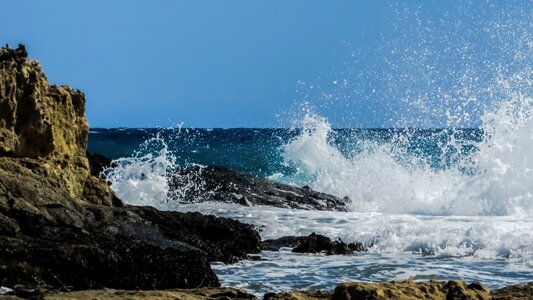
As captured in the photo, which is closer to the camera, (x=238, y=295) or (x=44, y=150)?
(x=238, y=295)

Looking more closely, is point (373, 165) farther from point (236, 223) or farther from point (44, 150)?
point (44, 150)

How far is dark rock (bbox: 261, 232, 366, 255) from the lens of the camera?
1023 centimetres

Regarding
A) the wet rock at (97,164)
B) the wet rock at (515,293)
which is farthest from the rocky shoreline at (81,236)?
the wet rock at (97,164)

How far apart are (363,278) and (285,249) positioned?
2.24 metres

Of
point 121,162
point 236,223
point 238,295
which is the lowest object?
point 238,295

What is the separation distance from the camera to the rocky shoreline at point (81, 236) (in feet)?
15.8

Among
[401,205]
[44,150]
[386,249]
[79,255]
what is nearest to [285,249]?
[386,249]

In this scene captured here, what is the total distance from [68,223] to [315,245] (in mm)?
3746

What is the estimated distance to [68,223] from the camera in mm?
7441

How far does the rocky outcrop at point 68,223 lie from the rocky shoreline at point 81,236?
11 millimetres

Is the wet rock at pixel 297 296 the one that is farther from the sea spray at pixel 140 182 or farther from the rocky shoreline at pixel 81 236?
the sea spray at pixel 140 182

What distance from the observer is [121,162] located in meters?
16.6

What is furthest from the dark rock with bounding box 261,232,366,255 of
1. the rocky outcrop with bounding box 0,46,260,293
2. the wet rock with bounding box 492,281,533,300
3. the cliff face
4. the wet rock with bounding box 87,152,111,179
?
the wet rock with bounding box 87,152,111,179

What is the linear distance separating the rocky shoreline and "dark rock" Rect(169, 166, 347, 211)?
500cm
